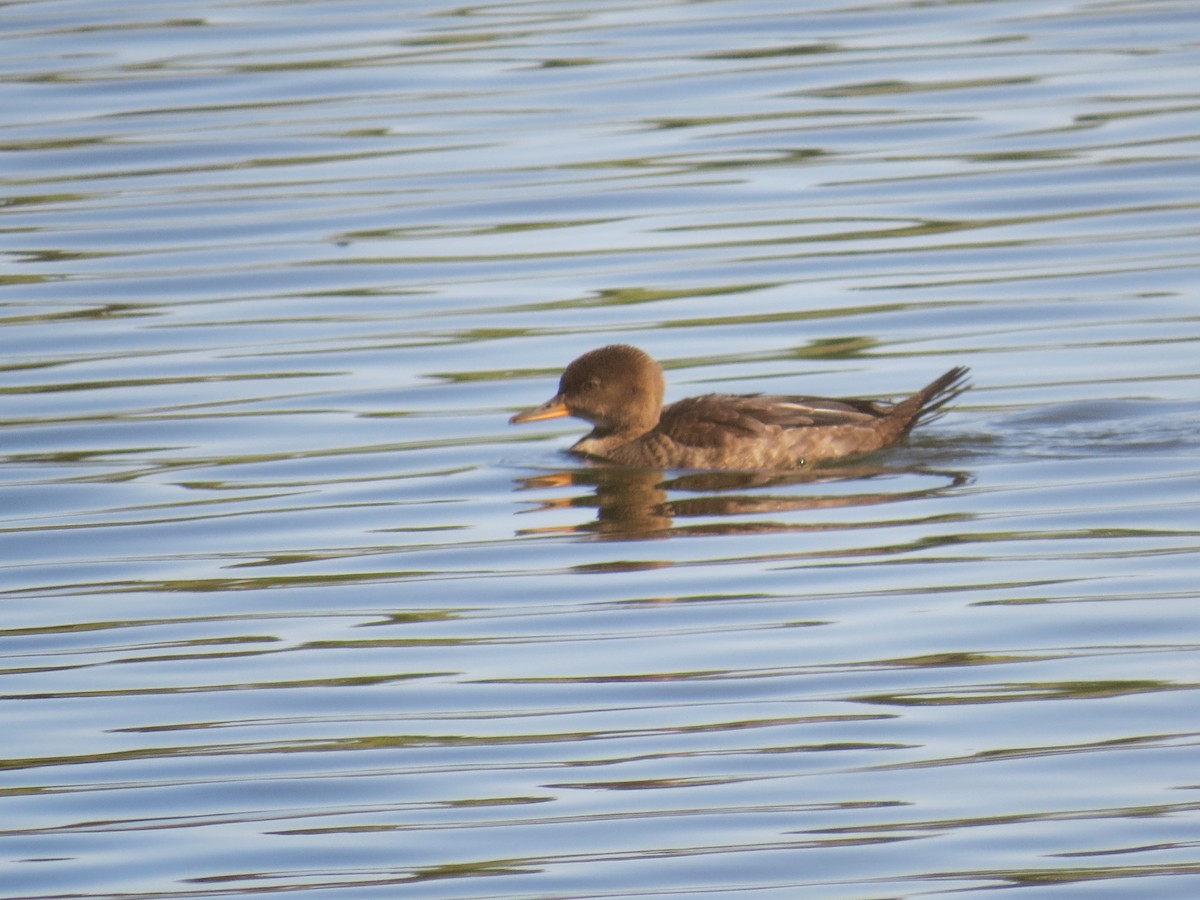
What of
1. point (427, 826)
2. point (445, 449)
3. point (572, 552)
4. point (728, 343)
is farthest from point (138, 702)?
point (728, 343)

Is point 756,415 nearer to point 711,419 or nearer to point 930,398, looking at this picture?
point 711,419

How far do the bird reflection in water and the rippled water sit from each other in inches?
1.6

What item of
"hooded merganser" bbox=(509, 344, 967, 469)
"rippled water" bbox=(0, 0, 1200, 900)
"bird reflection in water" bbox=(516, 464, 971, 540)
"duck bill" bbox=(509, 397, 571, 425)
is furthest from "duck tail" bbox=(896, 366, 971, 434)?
"duck bill" bbox=(509, 397, 571, 425)

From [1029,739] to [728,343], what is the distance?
618 centimetres

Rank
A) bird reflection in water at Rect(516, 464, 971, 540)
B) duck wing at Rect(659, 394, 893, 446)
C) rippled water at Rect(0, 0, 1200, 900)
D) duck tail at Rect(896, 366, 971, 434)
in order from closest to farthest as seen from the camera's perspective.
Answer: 1. rippled water at Rect(0, 0, 1200, 900)
2. bird reflection in water at Rect(516, 464, 971, 540)
3. duck wing at Rect(659, 394, 893, 446)
4. duck tail at Rect(896, 366, 971, 434)

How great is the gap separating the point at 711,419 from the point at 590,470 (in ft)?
2.17

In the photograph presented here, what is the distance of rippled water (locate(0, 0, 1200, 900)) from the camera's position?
5961mm

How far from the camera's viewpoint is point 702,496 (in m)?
9.79

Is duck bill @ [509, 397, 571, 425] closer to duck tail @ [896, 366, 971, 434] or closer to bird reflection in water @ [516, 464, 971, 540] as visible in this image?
bird reflection in water @ [516, 464, 971, 540]

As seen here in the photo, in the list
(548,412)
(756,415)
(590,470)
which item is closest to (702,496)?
(756,415)

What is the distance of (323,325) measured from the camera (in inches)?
509

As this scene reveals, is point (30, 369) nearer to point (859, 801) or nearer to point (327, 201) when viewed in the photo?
point (327, 201)

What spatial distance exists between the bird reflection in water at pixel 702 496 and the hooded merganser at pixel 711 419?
0.30ft

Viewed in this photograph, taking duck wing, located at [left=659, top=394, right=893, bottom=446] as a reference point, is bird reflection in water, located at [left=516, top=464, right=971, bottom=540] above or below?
below
